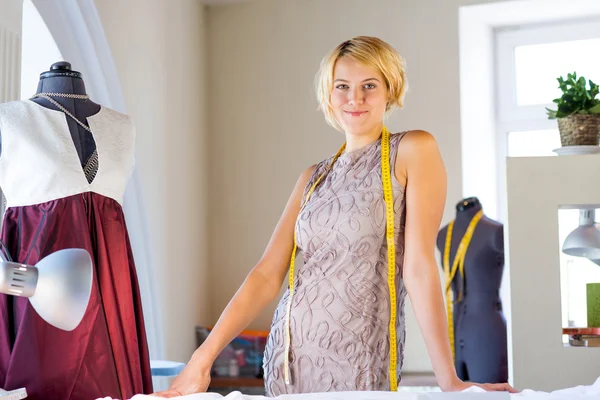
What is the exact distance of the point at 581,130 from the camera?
2.47m

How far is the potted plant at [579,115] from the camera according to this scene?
2479 millimetres

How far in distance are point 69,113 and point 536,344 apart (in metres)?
1.53

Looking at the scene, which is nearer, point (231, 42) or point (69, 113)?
point (69, 113)

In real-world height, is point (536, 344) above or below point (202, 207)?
below

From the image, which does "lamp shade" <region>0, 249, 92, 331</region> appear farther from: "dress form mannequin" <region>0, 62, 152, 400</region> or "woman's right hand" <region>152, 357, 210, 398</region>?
"dress form mannequin" <region>0, 62, 152, 400</region>

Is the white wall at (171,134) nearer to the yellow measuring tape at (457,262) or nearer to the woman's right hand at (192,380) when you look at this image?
the yellow measuring tape at (457,262)

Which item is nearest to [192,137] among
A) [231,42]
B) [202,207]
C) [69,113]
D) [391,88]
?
[202,207]

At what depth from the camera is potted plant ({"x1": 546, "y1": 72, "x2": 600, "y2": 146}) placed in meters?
2.48

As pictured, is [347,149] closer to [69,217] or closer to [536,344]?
[69,217]

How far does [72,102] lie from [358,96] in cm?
81

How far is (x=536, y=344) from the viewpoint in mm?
2293

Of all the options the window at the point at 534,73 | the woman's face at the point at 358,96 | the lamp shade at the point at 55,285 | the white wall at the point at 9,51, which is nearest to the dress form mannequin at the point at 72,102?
the white wall at the point at 9,51

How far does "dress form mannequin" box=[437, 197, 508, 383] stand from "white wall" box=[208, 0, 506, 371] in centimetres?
148

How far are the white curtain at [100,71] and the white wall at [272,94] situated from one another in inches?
45.4
